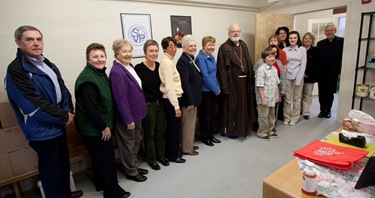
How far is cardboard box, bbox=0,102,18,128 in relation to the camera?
6.23 ft

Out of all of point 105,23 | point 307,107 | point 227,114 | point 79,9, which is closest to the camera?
point 79,9

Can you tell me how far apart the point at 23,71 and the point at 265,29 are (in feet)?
11.9

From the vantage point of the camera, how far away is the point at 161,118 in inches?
96.4

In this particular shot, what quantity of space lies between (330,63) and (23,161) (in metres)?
4.32

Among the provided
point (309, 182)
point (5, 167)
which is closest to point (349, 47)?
point (309, 182)

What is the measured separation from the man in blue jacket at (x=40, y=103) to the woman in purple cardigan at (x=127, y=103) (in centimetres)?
42

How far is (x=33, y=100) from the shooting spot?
1.55 m

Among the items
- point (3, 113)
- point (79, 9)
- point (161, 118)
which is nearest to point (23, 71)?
point (3, 113)

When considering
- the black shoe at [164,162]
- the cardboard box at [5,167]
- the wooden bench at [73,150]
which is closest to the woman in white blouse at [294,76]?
the black shoe at [164,162]

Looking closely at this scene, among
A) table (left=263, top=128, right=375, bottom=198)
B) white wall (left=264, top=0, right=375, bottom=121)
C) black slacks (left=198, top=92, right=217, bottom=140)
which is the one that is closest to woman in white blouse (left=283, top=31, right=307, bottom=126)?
white wall (left=264, top=0, right=375, bottom=121)

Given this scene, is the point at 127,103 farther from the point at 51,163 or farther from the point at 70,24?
the point at 70,24

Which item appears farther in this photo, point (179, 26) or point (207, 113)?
point (179, 26)

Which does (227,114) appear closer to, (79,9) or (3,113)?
(79,9)

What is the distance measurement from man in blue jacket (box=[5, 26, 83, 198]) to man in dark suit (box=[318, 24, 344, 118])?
381cm
